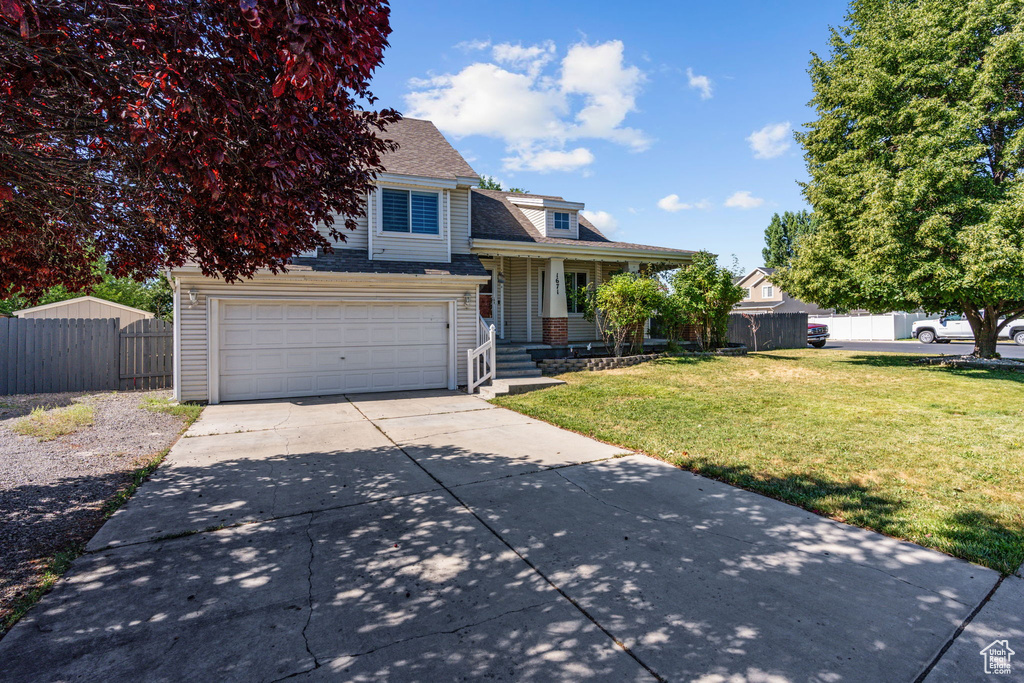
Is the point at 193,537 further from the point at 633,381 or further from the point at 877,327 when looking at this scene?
the point at 877,327

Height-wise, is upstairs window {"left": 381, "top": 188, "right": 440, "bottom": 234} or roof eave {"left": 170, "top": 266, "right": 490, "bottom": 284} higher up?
upstairs window {"left": 381, "top": 188, "right": 440, "bottom": 234}

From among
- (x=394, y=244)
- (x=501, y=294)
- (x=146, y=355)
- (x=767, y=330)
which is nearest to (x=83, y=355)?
(x=146, y=355)

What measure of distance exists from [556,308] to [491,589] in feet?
39.4

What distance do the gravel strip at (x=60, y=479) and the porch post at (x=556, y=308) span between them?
9.55m

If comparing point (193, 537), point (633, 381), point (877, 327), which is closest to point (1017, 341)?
point (877, 327)

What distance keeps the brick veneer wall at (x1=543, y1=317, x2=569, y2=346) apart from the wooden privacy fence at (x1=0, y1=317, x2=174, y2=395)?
9.87 meters

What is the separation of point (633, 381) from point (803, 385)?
3895 millimetres

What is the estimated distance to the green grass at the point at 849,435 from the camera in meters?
3.97

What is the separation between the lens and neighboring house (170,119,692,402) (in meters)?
9.95

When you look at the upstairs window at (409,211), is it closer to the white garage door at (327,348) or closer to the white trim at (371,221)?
the white trim at (371,221)

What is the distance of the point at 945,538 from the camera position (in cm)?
351

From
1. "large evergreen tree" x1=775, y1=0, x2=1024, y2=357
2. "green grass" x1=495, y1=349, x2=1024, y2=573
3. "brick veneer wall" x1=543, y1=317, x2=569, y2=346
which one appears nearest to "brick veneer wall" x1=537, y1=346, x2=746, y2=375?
"green grass" x1=495, y1=349, x2=1024, y2=573

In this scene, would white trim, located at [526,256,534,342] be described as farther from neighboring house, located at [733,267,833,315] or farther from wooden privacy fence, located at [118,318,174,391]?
neighboring house, located at [733,267,833,315]

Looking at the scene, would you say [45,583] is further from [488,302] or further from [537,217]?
[537,217]
